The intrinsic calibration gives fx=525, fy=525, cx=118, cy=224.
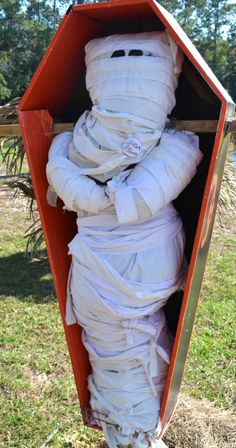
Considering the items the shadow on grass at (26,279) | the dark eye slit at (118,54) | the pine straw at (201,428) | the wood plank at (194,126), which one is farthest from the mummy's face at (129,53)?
the shadow on grass at (26,279)

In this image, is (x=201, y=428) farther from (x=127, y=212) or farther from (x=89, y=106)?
(x=89, y=106)

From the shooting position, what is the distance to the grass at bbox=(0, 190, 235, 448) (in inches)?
102

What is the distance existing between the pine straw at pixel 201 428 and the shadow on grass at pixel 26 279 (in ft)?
6.49

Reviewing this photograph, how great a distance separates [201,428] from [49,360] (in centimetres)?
114

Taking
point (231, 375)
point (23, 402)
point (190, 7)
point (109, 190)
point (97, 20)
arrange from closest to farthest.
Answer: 1. point (109, 190)
2. point (97, 20)
3. point (23, 402)
4. point (231, 375)
5. point (190, 7)

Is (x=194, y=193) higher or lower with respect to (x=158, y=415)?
higher

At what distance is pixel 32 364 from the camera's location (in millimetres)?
3248

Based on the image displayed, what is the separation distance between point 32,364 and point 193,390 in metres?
1.00

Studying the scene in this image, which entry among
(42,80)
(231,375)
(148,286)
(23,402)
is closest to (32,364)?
(23,402)

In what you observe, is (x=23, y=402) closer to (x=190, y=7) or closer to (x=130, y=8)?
Result: (x=130, y=8)

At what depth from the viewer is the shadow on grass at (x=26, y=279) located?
448cm

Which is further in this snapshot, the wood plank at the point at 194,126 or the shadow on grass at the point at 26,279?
the shadow on grass at the point at 26,279

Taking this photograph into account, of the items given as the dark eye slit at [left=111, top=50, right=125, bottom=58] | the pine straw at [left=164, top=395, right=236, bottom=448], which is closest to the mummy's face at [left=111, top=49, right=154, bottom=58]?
the dark eye slit at [left=111, top=50, right=125, bottom=58]

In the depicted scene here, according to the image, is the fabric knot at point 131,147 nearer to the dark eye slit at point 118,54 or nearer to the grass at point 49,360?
the dark eye slit at point 118,54
